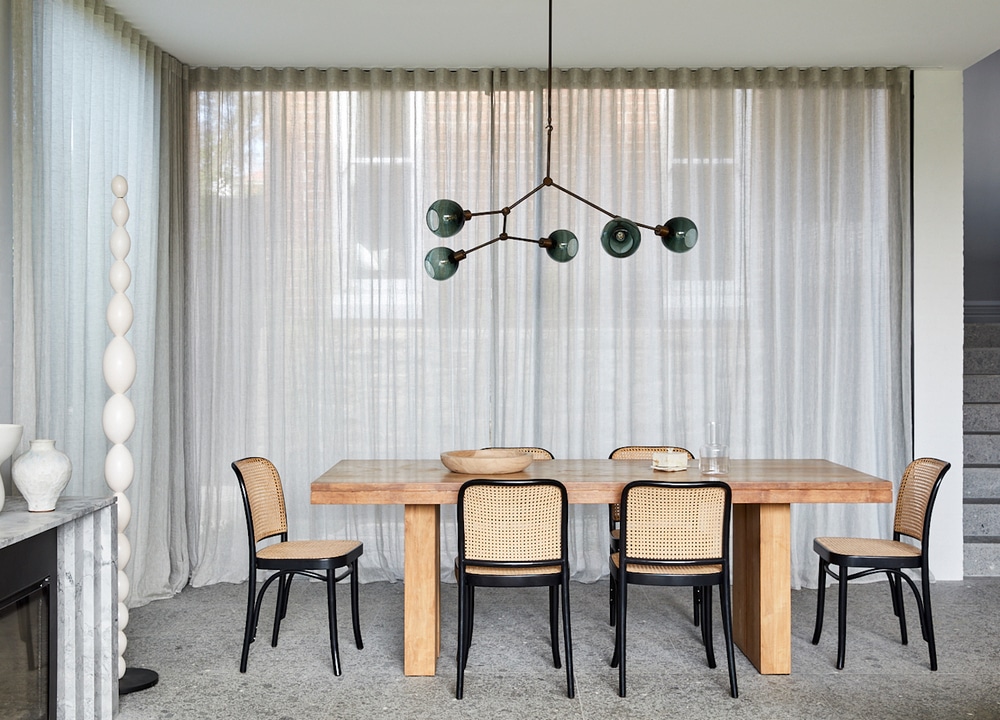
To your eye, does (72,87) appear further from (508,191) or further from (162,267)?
(508,191)

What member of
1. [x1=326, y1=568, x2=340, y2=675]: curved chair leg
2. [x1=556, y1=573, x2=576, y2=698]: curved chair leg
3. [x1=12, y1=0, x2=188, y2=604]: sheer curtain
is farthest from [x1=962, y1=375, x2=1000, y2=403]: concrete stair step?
[x1=12, y1=0, x2=188, y2=604]: sheer curtain

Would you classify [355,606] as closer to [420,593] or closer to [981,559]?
[420,593]

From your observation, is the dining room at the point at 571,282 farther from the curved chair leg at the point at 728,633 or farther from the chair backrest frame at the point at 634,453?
the curved chair leg at the point at 728,633

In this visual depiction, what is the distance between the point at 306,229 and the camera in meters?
5.34

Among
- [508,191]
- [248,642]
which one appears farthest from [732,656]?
[508,191]

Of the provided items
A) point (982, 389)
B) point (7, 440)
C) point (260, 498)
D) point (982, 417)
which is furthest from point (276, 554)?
point (982, 389)

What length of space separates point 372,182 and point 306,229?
487mm

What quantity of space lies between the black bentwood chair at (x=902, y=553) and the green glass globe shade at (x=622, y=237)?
159 centimetres

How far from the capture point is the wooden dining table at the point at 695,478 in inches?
142

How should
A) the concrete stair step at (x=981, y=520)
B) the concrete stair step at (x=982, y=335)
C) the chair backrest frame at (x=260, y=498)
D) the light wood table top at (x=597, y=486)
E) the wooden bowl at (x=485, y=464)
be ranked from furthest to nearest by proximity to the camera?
the concrete stair step at (x=982, y=335)
the concrete stair step at (x=981, y=520)
the wooden bowl at (x=485, y=464)
the chair backrest frame at (x=260, y=498)
the light wood table top at (x=597, y=486)

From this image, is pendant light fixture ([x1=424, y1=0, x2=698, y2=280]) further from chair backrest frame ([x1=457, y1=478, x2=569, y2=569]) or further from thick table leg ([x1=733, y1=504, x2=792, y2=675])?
thick table leg ([x1=733, y1=504, x2=792, y2=675])

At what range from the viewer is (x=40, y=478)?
2.97 m

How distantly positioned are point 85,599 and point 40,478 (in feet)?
1.59

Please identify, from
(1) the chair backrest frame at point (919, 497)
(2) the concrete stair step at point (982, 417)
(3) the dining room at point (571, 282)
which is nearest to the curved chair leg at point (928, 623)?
(1) the chair backrest frame at point (919, 497)
